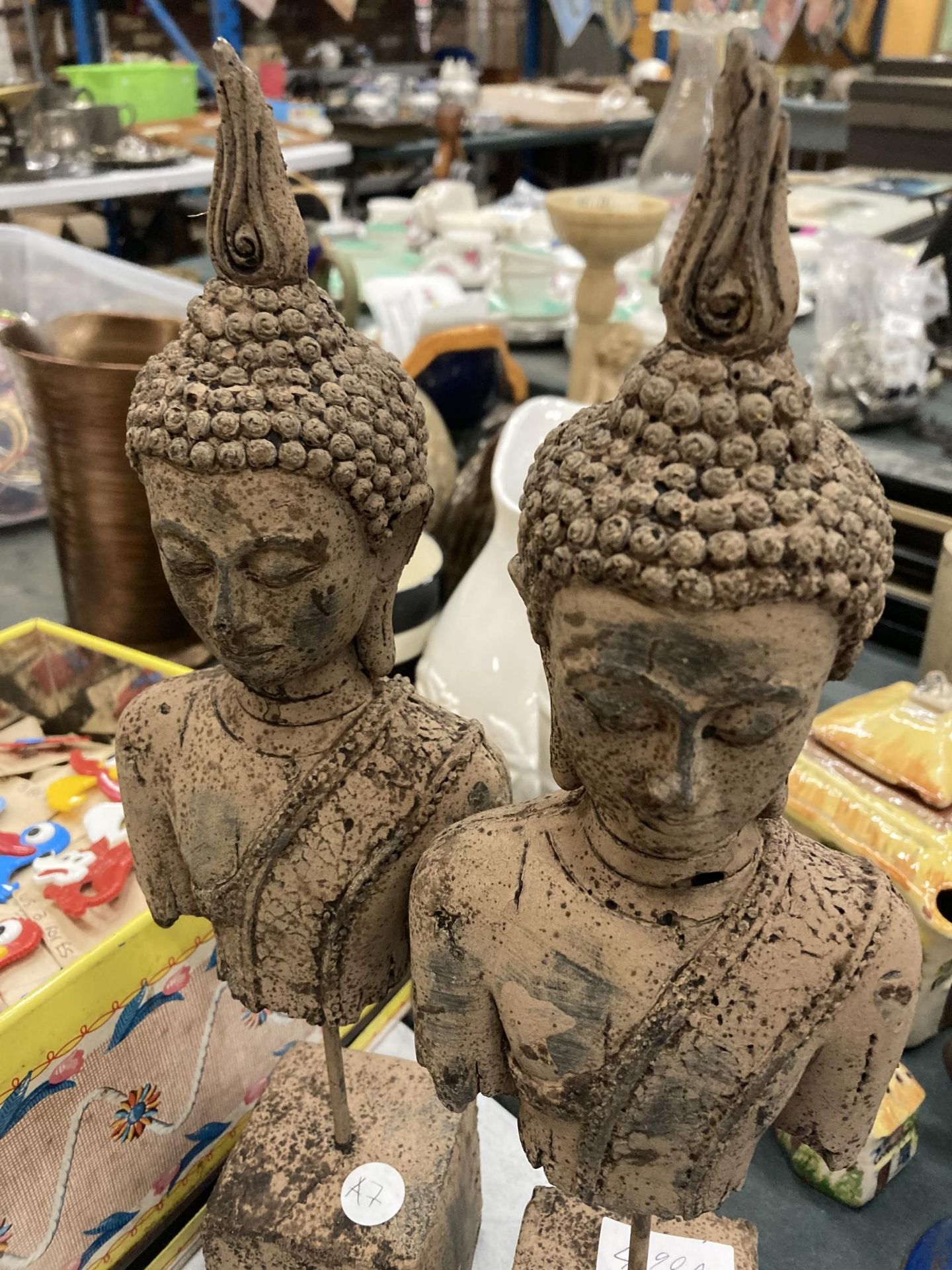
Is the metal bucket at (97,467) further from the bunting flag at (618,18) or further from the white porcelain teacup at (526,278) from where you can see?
the bunting flag at (618,18)

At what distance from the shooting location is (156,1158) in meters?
0.97

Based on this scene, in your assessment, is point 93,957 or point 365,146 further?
point 365,146

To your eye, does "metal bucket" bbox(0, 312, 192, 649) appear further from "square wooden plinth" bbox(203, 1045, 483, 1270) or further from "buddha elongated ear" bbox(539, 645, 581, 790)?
"buddha elongated ear" bbox(539, 645, 581, 790)

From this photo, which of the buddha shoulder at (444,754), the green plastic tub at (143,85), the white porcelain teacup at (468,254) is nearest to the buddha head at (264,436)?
the buddha shoulder at (444,754)

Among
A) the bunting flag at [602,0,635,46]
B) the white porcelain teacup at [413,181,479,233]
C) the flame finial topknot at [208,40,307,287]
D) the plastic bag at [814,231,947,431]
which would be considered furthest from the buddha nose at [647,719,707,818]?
the bunting flag at [602,0,635,46]

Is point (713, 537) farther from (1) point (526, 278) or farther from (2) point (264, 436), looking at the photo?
(1) point (526, 278)

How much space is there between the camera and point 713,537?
1.53 ft

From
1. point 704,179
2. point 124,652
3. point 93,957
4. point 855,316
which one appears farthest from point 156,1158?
point 855,316

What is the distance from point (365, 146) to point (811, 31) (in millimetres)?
2502

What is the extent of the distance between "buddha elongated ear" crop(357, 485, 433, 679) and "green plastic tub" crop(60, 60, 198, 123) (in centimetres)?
313

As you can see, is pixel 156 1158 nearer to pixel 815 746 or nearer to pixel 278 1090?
pixel 278 1090

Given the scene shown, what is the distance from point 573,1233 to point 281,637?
57 centimetres

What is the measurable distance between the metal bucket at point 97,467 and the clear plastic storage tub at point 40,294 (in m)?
0.32

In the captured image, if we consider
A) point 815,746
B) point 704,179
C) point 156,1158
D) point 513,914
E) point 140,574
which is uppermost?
point 704,179
